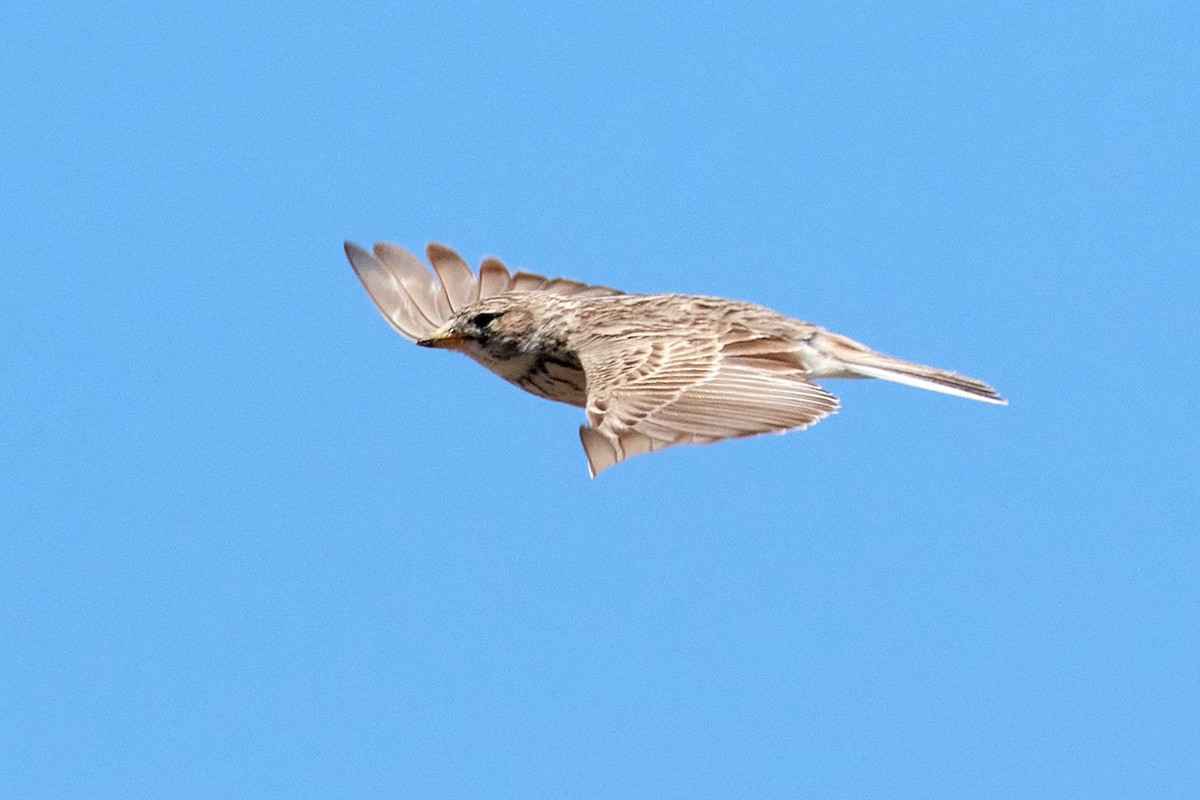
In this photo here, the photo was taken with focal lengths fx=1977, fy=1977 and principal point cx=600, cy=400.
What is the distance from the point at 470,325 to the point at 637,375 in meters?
2.40

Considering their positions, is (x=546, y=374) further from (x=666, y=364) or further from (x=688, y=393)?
(x=688, y=393)

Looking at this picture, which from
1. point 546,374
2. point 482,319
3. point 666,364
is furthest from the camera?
point 482,319

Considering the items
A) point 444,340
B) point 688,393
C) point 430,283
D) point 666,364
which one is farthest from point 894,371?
point 430,283

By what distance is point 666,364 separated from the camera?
12094 mm

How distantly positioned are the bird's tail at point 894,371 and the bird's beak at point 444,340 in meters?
2.65

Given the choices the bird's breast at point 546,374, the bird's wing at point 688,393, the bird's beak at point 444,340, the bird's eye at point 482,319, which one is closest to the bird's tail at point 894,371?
the bird's wing at point 688,393

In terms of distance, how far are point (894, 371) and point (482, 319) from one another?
2930 mm

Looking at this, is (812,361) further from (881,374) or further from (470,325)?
(470,325)

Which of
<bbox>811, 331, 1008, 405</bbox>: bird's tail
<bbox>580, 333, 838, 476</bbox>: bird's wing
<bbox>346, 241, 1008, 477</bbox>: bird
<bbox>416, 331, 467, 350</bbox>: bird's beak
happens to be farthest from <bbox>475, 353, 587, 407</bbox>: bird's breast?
<bbox>811, 331, 1008, 405</bbox>: bird's tail

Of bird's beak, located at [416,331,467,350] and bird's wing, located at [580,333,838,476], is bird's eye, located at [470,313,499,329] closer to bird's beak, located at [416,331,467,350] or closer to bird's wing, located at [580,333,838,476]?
bird's beak, located at [416,331,467,350]

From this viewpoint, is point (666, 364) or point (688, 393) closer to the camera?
point (688, 393)

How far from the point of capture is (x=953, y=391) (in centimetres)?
1294

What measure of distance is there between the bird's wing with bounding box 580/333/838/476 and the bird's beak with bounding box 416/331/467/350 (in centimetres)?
150

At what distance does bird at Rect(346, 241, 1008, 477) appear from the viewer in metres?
11.1
